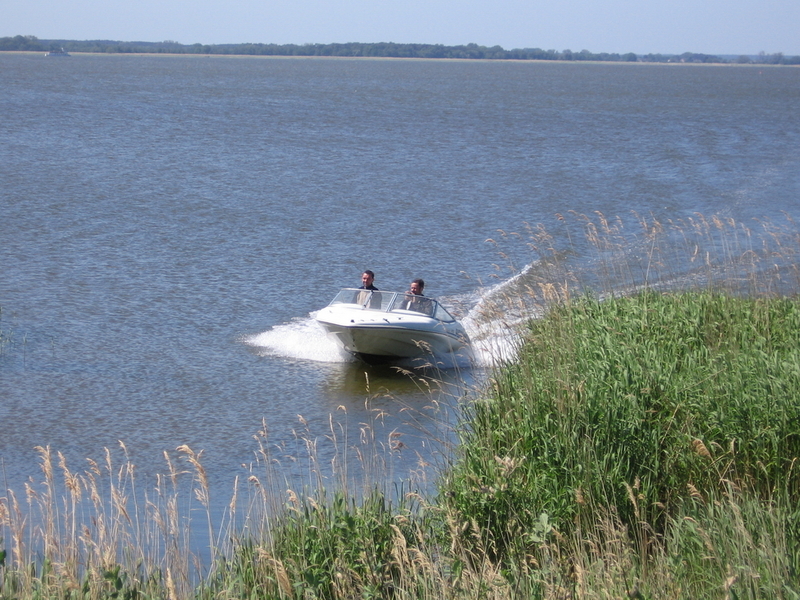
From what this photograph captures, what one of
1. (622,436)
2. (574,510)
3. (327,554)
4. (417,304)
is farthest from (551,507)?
(417,304)

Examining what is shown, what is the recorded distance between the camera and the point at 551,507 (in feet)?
24.2

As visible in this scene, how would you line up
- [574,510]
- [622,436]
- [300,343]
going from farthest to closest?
[300,343]
[622,436]
[574,510]

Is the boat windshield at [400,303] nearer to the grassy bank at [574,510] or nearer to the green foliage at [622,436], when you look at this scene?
the grassy bank at [574,510]

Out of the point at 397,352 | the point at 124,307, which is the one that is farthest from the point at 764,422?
the point at 124,307

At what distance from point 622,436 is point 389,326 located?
8058mm

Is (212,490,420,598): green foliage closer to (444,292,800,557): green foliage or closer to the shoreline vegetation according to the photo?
the shoreline vegetation

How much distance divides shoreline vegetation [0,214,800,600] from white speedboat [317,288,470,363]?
551 cm

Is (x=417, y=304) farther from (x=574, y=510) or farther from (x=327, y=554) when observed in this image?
(x=327, y=554)

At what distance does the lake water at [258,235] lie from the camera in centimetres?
1352

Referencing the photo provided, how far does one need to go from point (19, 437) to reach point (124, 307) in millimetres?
7337

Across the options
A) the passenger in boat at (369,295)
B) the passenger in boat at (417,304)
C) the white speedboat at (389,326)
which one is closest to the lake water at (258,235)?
the white speedboat at (389,326)

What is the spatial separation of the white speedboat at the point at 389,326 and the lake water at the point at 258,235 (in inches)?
17.5

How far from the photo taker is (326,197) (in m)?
35.7

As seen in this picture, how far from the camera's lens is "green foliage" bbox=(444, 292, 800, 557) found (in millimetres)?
7340
